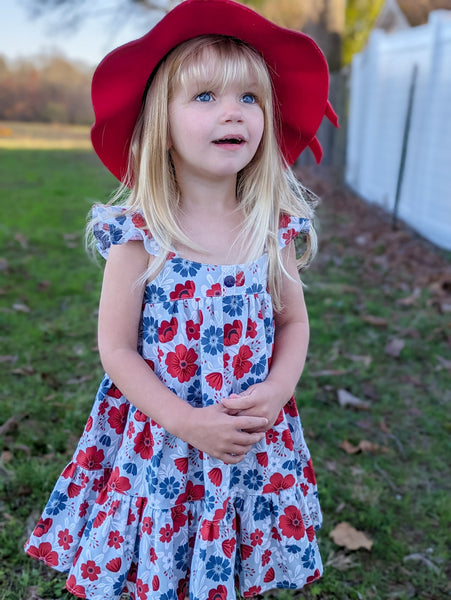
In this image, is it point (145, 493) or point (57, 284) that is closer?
point (145, 493)

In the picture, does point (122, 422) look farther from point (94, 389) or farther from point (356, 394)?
point (356, 394)

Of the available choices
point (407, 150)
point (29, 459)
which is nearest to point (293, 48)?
point (29, 459)

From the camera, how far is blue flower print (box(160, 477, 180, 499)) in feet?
4.98

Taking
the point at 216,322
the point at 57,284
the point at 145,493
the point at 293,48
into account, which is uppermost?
the point at 293,48

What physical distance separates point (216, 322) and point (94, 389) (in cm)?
190

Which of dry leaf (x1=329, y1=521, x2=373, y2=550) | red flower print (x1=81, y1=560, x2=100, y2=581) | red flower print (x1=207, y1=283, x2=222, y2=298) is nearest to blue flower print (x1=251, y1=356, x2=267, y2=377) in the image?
red flower print (x1=207, y1=283, x2=222, y2=298)

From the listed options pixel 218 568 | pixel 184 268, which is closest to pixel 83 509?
pixel 218 568

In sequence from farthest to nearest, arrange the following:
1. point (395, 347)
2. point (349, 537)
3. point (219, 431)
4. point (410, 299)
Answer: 1. point (410, 299)
2. point (395, 347)
3. point (349, 537)
4. point (219, 431)

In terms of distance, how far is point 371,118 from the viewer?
10.1m

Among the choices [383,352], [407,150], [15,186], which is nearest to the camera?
[383,352]

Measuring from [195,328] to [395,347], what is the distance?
8.70 ft

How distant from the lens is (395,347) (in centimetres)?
386

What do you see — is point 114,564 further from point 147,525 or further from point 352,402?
point 352,402

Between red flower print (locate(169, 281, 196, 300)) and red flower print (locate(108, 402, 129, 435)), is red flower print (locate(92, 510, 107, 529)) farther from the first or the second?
red flower print (locate(169, 281, 196, 300))
